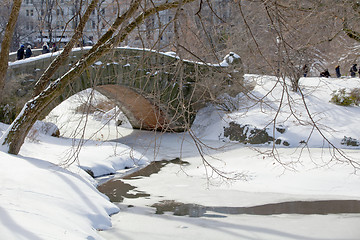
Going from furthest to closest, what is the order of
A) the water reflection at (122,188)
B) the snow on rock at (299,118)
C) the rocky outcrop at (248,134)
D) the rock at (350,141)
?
the rocky outcrop at (248,134), the snow on rock at (299,118), the rock at (350,141), the water reflection at (122,188)

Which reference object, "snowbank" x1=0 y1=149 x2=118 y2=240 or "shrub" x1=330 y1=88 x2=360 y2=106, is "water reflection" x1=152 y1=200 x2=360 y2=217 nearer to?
"snowbank" x1=0 y1=149 x2=118 y2=240

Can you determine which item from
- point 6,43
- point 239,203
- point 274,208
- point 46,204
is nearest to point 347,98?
point 239,203

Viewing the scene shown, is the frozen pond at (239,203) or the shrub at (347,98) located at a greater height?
the shrub at (347,98)

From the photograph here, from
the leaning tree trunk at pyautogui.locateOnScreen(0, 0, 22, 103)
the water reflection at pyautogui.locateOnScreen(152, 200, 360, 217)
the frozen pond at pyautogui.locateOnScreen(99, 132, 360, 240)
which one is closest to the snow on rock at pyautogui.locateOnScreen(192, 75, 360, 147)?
the frozen pond at pyautogui.locateOnScreen(99, 132, 360, 240)

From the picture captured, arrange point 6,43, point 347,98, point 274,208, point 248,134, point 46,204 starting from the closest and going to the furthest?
1. point 46,204
2. point 274,208
3. point 6,43
4. point 248,134
5. point 347,98

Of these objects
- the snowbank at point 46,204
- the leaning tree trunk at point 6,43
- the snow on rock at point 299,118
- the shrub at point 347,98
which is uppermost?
the shrub at point 347,98

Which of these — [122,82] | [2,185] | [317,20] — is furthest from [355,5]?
[122,82]

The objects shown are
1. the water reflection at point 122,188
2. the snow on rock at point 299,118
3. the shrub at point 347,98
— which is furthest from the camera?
the shrub at point 347,98

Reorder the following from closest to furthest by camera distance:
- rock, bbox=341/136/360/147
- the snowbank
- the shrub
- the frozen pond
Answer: the snowbank, the frozen pond, rock, bbox=341/136/360/147, the shrub

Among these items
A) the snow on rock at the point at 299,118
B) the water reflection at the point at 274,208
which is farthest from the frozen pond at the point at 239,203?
the snow on rock at the point at 299,118

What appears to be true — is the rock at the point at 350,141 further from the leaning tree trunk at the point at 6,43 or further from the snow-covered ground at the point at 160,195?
the leaning tree trunk at the point at 6,43

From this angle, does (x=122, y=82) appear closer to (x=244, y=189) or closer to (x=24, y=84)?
(x=24, y=84)

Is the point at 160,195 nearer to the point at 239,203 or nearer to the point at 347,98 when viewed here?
the point at 239,203

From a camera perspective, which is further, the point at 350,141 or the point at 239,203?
the point at 350,141
